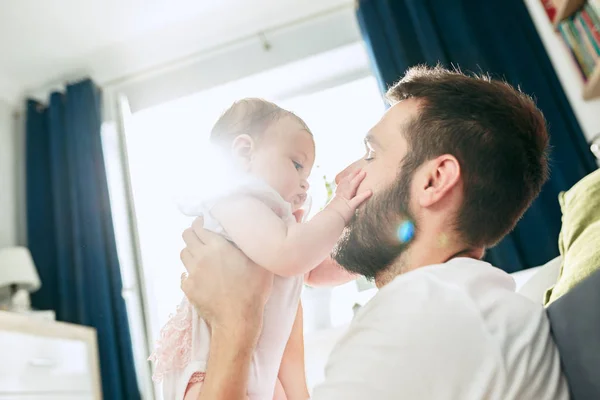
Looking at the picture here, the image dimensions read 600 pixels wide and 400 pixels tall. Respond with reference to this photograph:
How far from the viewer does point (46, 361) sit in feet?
7.09

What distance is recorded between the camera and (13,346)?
6.65ft

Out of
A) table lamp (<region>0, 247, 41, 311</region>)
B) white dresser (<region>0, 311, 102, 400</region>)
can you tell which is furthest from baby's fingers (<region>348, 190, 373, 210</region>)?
table lamp (<region>0, 247, 41, 311</region>)

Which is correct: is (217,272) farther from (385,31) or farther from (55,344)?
(385,31)

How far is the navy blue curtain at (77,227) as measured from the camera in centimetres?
273

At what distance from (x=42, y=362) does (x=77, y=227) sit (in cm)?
100

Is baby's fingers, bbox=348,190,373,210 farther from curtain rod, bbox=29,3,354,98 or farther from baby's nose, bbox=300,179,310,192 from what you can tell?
curtain rod, bbox=29,3,354,98

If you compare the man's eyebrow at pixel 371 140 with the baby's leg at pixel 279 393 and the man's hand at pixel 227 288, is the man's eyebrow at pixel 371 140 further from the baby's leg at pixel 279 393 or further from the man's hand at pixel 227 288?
the baby's leg at pixel 279 393

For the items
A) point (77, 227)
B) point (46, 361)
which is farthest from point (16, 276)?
point (46, 361)

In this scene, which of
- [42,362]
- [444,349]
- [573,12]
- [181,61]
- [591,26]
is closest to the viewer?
[444,349]

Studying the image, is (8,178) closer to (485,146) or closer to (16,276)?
(16,276)

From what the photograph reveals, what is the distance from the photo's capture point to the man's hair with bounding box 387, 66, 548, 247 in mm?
969

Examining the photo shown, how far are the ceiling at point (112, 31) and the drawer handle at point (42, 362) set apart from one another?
5.90ft

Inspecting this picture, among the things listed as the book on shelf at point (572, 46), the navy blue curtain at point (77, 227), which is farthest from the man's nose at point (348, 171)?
the navy blue curtain at point (77, 227)

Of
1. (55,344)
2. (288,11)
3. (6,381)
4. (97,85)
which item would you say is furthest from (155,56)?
(6,381)
